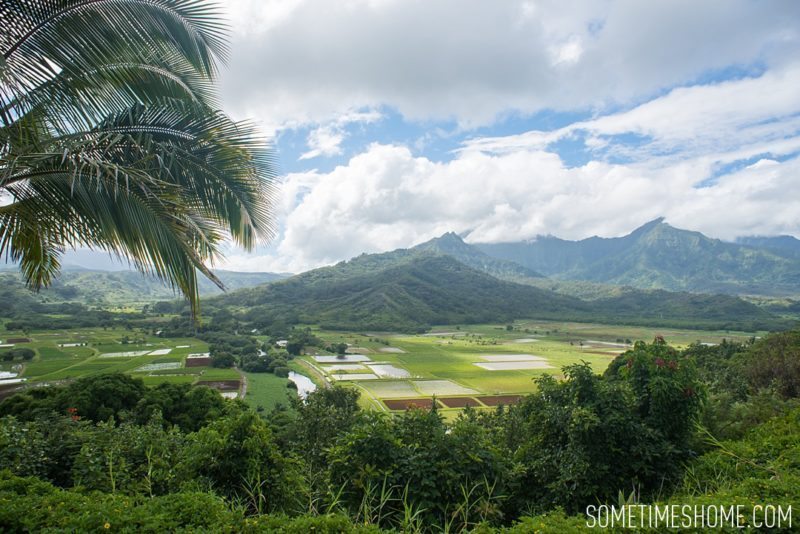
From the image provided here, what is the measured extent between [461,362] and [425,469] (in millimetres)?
51789

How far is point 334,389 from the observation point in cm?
2259

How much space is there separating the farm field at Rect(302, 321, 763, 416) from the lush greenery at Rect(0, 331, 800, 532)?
12.1 metres

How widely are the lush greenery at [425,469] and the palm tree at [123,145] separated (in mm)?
2012

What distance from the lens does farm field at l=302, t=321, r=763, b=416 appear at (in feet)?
121

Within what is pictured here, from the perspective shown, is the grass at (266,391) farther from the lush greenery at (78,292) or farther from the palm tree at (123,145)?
the lush greenery at (78,292)

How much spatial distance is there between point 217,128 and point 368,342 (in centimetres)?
7208

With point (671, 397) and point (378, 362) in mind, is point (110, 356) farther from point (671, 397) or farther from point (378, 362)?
point (671, 397)

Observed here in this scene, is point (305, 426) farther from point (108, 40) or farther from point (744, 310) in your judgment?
point (744, 310)

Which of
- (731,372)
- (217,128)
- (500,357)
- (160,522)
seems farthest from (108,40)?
(500,357)

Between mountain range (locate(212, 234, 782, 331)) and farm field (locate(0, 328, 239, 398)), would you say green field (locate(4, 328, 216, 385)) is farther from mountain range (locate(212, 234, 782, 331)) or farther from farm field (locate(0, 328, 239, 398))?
mountain range (locate(212, 234, 782, 331))

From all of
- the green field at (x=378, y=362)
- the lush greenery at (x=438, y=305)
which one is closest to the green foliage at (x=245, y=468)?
the green field at (x=378, y=362)

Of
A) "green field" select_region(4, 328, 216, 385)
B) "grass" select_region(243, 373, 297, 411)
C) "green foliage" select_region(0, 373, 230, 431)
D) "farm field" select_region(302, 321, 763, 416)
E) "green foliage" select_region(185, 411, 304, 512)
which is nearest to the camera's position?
"green foliage" select_region(185, 411, 304, 512)

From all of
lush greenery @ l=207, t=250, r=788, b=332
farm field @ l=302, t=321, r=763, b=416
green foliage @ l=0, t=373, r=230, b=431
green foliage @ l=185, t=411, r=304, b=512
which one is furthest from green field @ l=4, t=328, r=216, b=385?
green foliage @ l=185, t=411, r=304, b=512

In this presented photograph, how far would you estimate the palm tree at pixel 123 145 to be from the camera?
3.84 metres
